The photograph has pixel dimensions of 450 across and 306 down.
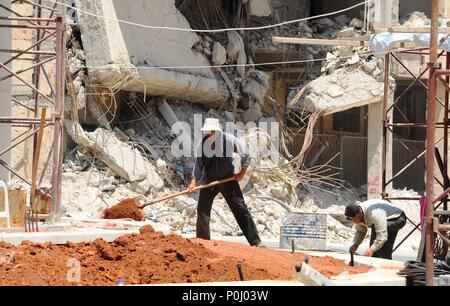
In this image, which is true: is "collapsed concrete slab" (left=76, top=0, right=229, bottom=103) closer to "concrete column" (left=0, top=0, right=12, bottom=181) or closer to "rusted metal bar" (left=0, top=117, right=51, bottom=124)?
"concrete column" (left=0, top=0, right=12, bottom=181)

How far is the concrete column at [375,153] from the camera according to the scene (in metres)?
20.2

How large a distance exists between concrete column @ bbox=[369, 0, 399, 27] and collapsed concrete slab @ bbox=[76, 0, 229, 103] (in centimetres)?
348

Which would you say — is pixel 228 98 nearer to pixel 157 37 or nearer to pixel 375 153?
pixel 157 37

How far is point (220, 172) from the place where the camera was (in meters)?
12.1

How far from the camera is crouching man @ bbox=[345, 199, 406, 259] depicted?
11.0 meters

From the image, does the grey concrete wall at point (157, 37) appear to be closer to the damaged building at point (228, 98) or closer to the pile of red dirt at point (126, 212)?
the damaged building at point (228, 98)

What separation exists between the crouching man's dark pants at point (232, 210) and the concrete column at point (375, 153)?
843 centimetres

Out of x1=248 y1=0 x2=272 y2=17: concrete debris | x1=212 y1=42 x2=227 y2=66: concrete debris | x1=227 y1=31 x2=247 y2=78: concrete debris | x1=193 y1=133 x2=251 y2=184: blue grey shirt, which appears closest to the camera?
x1=193 y1=133 x2=251 y2=184: blue grey shirt

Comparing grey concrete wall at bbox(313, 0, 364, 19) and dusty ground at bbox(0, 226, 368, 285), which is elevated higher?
grey concrete wall at bbox(313, 0, 364, 19)

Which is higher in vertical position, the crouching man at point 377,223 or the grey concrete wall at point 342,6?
the grey concrete wall at point 342,6

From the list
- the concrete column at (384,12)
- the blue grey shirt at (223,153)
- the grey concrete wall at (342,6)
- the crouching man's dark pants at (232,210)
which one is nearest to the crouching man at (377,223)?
the crouching man's dark pants at (232,210)

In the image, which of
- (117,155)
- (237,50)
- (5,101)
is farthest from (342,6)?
(5,101)

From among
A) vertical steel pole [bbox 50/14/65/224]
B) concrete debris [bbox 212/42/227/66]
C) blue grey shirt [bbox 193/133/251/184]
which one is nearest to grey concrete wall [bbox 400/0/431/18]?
concrete debris [bbox 212/42/227/66]
